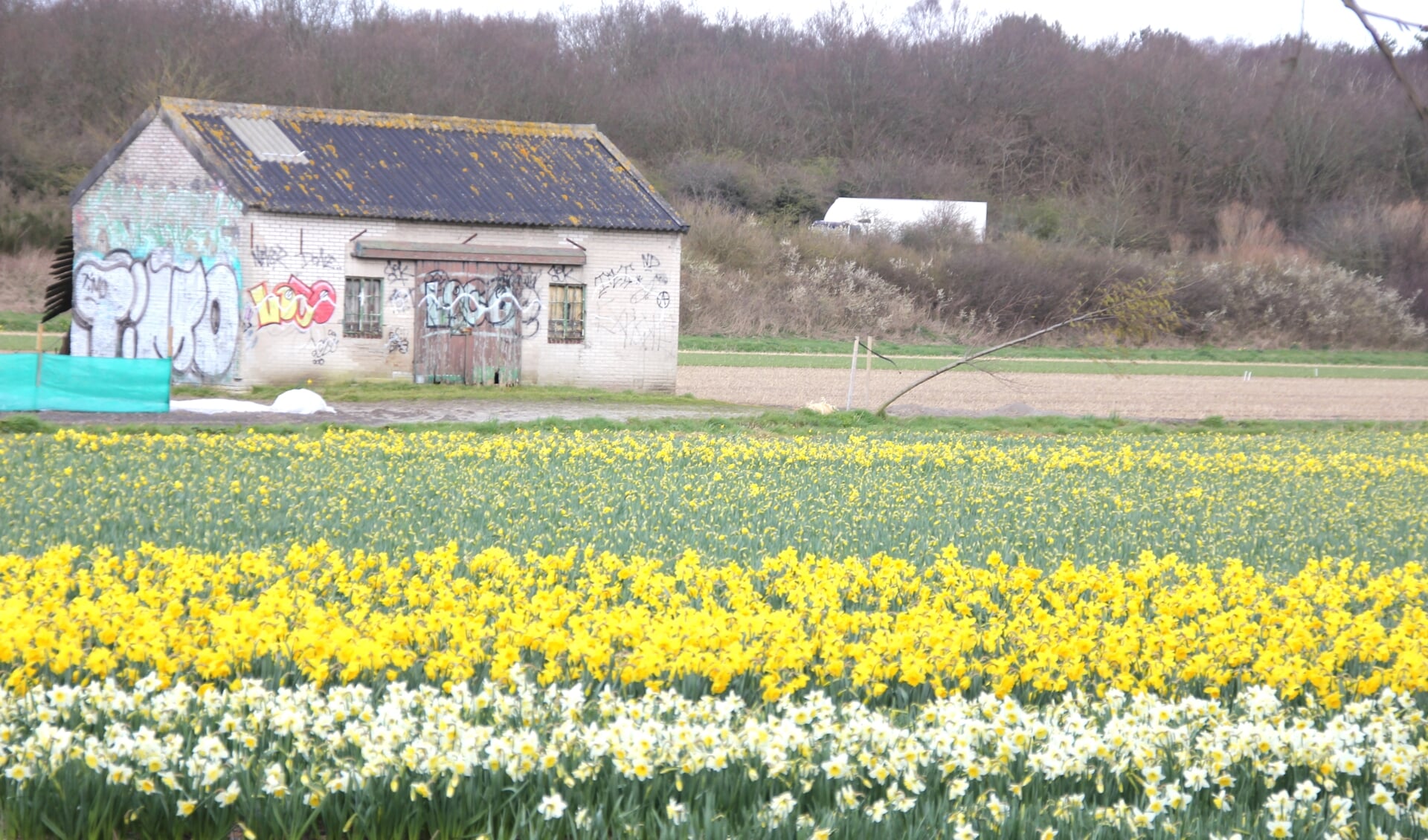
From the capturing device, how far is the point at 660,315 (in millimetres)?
26234

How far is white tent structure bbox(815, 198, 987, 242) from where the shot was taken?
60.7 metres

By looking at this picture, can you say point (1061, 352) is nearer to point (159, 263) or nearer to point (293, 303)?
point (293, 303)

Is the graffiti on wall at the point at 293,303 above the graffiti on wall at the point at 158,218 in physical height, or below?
below

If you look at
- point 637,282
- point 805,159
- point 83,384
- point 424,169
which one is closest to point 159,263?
point 83,384

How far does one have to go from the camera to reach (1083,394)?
106 feet

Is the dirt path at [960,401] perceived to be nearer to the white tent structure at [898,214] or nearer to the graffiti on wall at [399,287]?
the graffiti on wall at [399,287]

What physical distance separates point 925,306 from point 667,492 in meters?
41.7

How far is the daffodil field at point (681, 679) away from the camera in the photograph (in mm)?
4590

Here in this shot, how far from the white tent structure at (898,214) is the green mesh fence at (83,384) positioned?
141 feet

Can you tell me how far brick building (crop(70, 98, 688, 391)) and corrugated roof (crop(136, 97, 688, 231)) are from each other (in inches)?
1.8

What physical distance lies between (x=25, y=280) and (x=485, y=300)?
28877 millimetres

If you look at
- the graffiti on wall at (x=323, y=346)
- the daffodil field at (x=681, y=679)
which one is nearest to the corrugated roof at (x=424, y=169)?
the graffiti on wall at (x=323, y=346)

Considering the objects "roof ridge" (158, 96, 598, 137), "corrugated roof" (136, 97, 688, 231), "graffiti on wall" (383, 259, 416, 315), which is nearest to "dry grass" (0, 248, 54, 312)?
"roof ridge" (158, 96, 598, 137)

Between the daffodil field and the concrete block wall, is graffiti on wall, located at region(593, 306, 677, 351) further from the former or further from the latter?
the daffodil field
